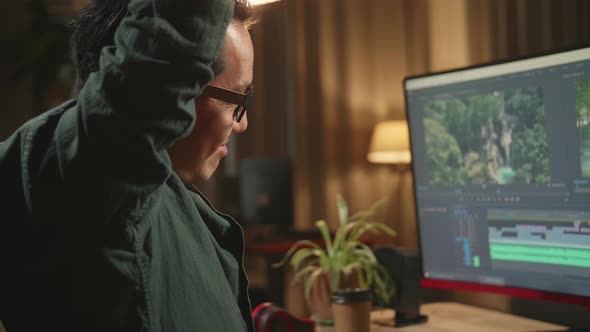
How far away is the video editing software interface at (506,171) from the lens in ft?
3.75

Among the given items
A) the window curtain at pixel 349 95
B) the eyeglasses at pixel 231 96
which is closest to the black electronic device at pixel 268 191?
the window curtain at pixel 349 95

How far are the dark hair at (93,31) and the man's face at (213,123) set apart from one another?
150mm

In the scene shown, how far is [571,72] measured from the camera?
3.73 ft

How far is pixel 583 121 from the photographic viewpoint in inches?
44.1

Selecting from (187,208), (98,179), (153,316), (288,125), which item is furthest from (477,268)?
(288,125)

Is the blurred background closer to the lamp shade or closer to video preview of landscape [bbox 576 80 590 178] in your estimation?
the lamp shade

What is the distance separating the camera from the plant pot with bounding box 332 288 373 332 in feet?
4.19

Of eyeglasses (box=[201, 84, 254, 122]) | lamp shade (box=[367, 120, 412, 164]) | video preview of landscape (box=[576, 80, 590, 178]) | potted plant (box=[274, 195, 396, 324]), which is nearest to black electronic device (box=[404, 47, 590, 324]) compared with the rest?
video preview of landscape (box=[576, 80, 590, 178])

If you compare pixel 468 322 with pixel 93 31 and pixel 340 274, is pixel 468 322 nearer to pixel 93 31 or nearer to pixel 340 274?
pixel 340 274

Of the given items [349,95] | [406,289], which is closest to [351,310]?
[406,289]

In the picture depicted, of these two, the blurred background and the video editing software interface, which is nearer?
the video editing software interface

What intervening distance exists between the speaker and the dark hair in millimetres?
893

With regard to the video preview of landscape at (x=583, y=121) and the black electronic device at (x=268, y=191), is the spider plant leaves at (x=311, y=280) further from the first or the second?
the black electronic device at (x=268, y=191)

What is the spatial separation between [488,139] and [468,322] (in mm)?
428
